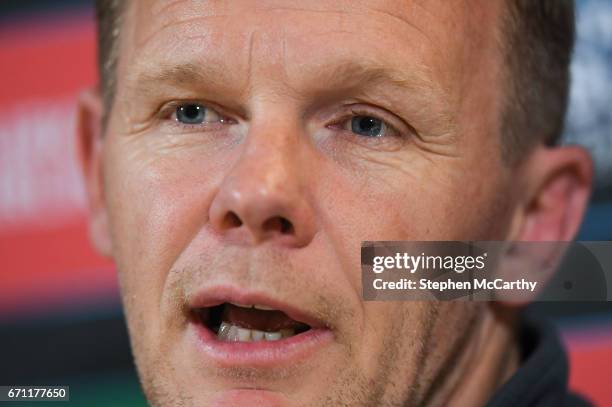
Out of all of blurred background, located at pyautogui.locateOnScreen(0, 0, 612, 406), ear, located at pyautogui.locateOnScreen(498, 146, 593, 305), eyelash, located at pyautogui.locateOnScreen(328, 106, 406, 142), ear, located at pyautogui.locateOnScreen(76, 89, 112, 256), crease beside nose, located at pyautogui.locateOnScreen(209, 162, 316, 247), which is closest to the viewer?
crease beside nose, located at pyautogui.locateOnScreen(209, 162, 316, 247)

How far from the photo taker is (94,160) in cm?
141

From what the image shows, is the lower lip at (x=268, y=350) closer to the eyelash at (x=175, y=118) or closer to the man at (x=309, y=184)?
the man at (x=309, y=184)

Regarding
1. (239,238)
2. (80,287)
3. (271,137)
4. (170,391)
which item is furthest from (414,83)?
(80,287)

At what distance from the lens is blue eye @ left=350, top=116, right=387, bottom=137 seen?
1130 mm

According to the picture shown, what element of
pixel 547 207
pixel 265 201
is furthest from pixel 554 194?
pixel 265 201

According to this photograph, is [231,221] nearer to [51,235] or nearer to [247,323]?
[247,323]

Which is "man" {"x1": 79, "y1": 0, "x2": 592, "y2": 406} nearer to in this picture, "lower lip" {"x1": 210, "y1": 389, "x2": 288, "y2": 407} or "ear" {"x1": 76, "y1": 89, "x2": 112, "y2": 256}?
"lower lip" {"x1": 210, "y1": 389, "x2": 288, "y2": 407}

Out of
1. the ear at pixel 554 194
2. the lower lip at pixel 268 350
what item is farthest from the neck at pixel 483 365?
the lower lip at pixel 268 350

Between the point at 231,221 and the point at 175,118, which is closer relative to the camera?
the point at 231,221

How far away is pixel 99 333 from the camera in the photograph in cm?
204

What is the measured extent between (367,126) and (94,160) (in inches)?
20.3

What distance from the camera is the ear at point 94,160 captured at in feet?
4.51

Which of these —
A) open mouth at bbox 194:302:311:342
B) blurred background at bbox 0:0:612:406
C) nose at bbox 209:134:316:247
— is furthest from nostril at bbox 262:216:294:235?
blurred background at bbox 0:0:612:406

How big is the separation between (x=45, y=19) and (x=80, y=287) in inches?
25.6
